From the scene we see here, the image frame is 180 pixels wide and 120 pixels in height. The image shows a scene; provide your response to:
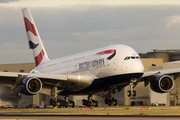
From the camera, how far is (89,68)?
46812 millimetres

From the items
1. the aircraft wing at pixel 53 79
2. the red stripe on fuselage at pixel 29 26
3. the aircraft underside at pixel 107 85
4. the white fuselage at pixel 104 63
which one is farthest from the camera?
the red stripe on fuselage at pixel 29 26

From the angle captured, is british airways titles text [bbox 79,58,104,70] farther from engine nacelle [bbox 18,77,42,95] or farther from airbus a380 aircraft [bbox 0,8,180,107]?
engine nacelle [bbox 18,77,42,95]

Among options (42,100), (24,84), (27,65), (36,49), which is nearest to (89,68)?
(24,84)

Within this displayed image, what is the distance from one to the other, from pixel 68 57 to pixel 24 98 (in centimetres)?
5974

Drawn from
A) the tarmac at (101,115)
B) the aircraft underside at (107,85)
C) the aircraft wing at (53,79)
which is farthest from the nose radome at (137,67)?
the aircraft wing at (53,79)

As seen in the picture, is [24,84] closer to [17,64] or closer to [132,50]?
[132,50]

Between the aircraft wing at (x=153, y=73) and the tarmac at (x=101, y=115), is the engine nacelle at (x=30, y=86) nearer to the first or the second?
the tarmac at (x=101, y=115)

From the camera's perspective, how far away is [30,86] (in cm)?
4606

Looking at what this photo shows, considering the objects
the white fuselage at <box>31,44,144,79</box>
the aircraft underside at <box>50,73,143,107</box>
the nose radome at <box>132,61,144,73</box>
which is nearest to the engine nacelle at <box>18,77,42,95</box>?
the aircraft underside at <box>50,73,143,107</box>

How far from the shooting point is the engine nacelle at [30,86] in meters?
44.8

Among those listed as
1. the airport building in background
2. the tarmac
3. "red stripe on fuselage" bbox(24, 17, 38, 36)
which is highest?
"red stripe on fuselage" bbox(24, 17, 38, 36)

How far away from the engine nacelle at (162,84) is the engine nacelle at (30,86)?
641 inches

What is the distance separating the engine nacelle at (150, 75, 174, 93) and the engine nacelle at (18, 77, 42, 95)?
16274 millimetres

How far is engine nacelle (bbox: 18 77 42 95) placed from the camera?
44844mm
